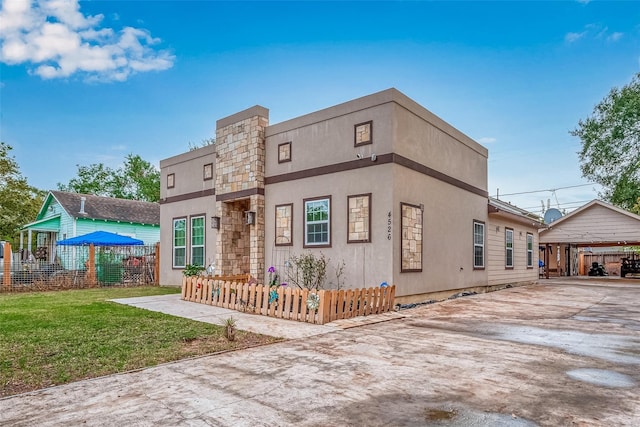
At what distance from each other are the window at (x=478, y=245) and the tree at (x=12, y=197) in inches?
1063

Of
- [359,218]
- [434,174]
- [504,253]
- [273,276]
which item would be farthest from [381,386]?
[504,253]

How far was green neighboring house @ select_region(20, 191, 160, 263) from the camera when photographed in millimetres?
21578

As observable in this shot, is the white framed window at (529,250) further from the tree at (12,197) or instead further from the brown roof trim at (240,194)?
the tree at (12,197)

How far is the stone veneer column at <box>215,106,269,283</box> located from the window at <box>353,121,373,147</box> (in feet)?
10.6

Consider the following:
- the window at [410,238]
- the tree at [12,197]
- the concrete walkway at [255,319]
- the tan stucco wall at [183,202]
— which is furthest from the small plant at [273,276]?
the tree at [12,197]

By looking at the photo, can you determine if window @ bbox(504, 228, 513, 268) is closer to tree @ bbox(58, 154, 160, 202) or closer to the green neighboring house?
the green neighboring house

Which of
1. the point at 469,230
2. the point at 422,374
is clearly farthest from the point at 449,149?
the point at 422,374

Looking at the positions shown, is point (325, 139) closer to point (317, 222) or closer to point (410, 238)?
point (317, 222)

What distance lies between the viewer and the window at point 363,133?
9.70 m

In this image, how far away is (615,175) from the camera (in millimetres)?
23156

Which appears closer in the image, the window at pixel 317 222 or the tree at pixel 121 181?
the window at pixel 317 222

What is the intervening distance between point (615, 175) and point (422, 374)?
24.7 meters

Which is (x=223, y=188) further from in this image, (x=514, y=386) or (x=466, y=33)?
(x=514, y=386)

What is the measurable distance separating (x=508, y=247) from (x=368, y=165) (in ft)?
27.8
